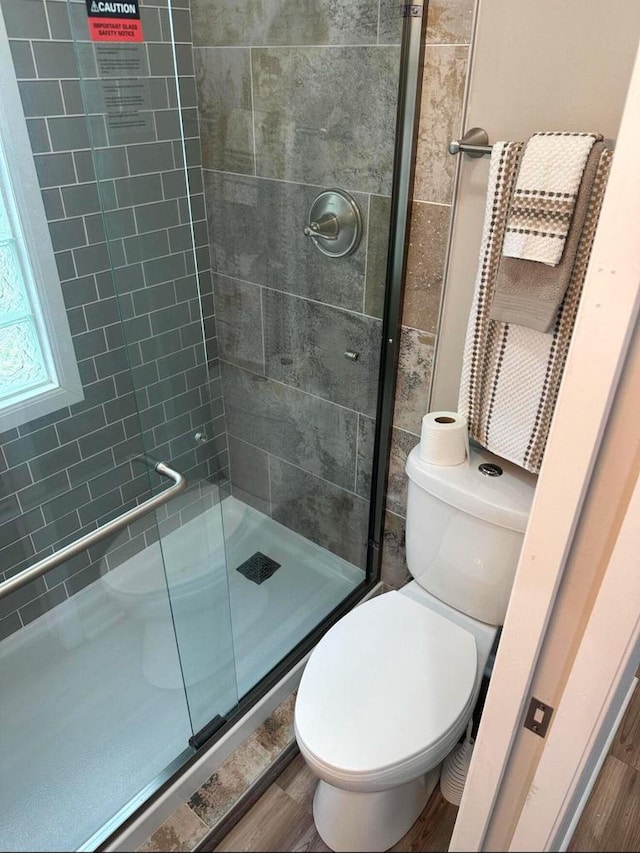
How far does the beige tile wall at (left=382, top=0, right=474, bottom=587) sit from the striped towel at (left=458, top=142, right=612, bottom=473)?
0.69ft

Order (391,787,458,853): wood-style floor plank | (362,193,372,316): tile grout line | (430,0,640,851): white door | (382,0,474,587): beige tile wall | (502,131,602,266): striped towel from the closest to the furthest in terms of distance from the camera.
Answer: (430,0,640,851): white door < (391,787,458,853): wood-style floor plank < (502,131,602,266): striped towel < (382,0,474,587): beige tile wall < (362,193,372,316): tile grout line

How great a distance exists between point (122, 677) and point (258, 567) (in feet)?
1.79

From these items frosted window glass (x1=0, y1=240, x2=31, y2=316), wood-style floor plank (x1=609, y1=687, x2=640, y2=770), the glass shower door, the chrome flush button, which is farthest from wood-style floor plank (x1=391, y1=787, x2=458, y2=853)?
frosted window glass (x1=0, y1=240, x2=31, y2=316)

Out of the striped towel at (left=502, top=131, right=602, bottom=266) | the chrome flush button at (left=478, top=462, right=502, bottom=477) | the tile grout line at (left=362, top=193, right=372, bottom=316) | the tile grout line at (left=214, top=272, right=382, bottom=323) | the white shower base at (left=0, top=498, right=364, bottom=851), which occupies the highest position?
the striped towel at (left=502, top=131, right=602, bottom=266)

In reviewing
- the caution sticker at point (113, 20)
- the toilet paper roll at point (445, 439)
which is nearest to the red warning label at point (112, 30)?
the caution sticker at point (113, 20)

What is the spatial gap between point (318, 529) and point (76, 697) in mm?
927

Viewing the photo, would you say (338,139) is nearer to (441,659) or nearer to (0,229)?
(0,229)

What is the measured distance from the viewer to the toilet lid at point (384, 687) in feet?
4.45

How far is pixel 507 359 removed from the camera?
4.89ft

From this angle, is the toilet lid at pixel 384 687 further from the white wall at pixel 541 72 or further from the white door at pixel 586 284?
the white wall at pixel 541 72

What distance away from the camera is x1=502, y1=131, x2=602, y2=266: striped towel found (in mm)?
1243

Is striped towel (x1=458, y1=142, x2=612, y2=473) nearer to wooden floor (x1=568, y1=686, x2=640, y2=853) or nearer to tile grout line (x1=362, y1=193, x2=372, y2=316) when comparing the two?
tile grout line (x1=362, y1=193, x2=372, y2=316)

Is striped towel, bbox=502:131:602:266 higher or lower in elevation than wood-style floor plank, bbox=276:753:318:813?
higher

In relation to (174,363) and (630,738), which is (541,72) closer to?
(174,363)
